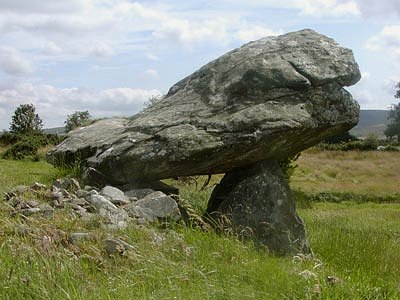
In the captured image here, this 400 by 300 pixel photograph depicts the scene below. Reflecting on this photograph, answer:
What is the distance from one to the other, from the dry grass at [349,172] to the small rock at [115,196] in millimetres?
21371

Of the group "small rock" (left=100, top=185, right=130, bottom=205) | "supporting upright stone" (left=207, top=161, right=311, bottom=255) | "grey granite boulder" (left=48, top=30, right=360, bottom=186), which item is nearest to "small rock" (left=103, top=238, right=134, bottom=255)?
"small rock" (left=100, top=185, right=130, bottom=205)

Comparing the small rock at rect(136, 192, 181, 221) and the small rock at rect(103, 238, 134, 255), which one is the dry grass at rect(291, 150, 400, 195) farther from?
the small rock at rect(103, 238, 134, 255)

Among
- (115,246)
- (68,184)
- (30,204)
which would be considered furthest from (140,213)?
(68,184)

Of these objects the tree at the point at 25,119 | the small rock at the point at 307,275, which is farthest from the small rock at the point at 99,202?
the tree at the point at 25,119

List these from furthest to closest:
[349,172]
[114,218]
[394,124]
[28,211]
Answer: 1. [394,124]
2. [349,172]
3. [28,211]
4. [114,218]

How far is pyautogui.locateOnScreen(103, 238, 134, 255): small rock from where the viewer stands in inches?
240

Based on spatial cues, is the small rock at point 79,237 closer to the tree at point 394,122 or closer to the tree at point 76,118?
the tree at point 76,118

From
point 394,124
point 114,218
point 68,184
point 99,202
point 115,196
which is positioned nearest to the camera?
point 114,218

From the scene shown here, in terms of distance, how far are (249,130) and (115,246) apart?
3.53m

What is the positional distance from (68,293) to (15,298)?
0.44 m

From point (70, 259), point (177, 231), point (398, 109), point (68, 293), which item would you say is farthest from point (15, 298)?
point (398, 109)

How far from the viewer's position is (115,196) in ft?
29.1

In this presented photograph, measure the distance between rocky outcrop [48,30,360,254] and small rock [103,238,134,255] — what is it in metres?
2.89

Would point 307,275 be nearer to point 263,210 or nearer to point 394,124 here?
Result: point 263,210
